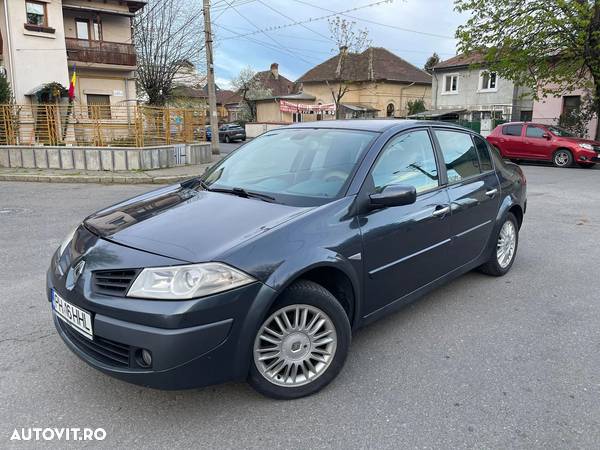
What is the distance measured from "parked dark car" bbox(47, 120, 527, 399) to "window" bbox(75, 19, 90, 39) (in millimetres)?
31221

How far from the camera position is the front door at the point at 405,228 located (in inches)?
124

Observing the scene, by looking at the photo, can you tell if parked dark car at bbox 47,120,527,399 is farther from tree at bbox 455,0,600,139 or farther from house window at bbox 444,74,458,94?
house window at bbox 444,74,458,94

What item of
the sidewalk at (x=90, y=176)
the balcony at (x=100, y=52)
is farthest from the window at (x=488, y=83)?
the sidewalk at (x=90, y=176)

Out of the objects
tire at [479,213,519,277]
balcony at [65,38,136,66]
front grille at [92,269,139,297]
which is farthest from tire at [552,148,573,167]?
balcony at [65,38,136,66]

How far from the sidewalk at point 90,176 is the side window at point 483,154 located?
978 centimetres

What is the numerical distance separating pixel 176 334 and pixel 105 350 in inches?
19.7

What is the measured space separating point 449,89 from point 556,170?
2114 centimetres

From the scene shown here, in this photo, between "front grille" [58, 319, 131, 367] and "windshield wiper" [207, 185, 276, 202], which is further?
"windshield wiper" [207, 185, 276, 202]

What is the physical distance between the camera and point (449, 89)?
35375 millimetres

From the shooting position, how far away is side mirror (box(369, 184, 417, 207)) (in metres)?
3.02

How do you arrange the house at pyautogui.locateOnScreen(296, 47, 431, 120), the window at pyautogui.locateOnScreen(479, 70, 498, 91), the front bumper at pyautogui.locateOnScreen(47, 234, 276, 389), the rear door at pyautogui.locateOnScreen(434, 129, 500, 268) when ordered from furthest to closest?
the house at pyautogui.locateOnScreen(296, 47, 431, 120) → the window at pyautogui.locateOnScreen(479, 70, 498, 91) → the rear door at pyautogui.locateOnScreen(434, 129, 500, 268) → the front bumper at pyautogui.locateOnScreen(47, 234, 276, 389)

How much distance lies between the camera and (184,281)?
2.38 meters

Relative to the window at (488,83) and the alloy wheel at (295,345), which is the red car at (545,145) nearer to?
the alloy wheel at (295,345)

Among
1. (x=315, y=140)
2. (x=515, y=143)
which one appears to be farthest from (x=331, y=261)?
(x=515, y=143)
